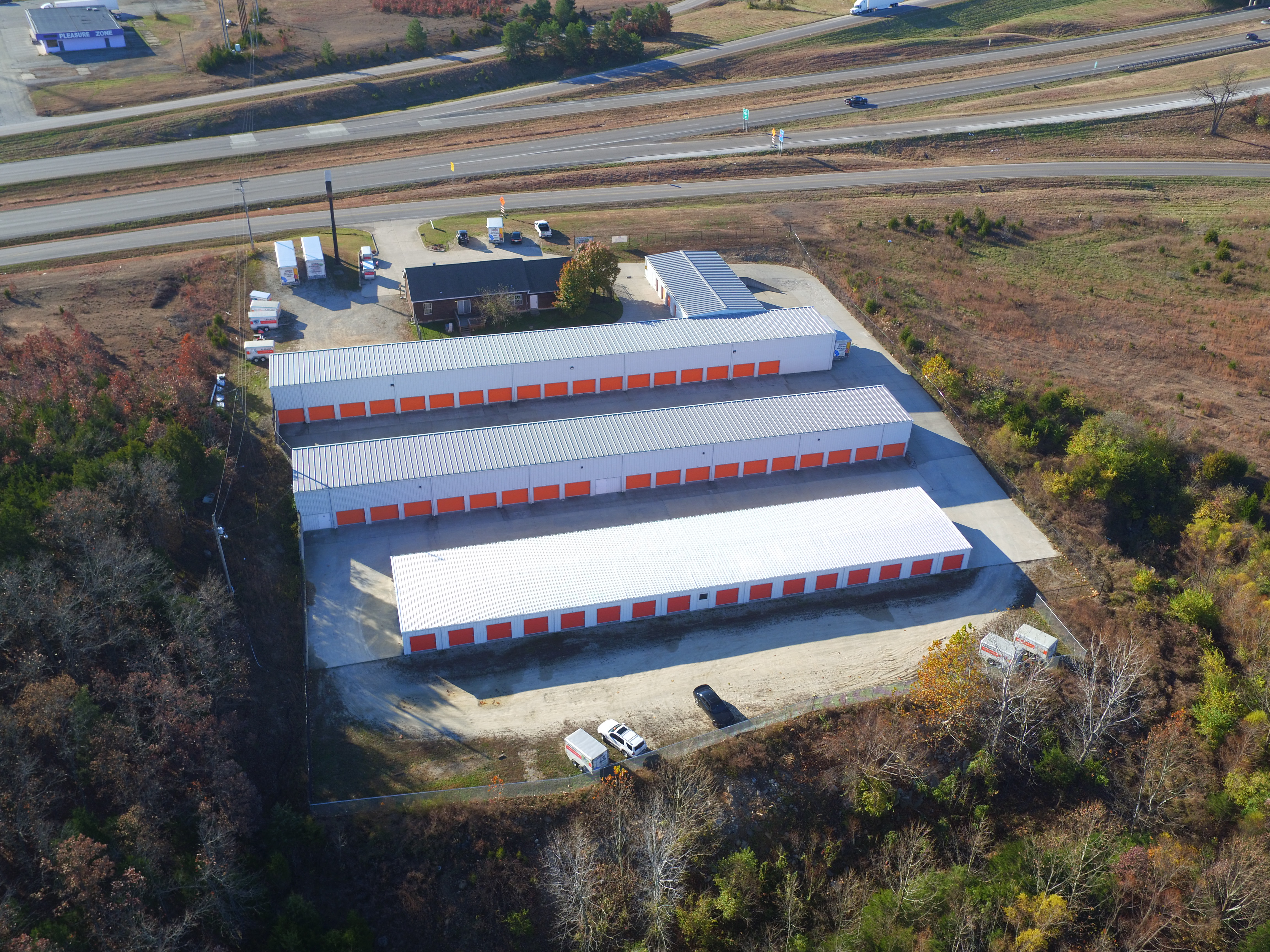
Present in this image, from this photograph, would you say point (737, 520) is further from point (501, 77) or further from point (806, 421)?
point (501, 77)

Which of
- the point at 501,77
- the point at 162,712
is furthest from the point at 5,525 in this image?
the point at 501,77

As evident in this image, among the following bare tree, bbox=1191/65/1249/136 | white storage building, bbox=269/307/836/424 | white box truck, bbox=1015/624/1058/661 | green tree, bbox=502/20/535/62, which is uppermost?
green tree, bbox=502/20/535/62

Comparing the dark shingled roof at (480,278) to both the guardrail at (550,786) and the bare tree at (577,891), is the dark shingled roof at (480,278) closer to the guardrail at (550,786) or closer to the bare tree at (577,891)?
the guardrail at (550,786)

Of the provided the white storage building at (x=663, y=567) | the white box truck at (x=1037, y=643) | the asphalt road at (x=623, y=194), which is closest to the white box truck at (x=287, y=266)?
the asphalt road at (x=623, y=194)

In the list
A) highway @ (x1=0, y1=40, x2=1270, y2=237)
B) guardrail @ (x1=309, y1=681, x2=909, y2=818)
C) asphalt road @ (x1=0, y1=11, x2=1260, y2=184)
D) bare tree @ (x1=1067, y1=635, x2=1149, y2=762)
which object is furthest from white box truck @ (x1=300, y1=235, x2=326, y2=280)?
bare tree @ (x1=1067, y1=635, x2=1149, y2=762)

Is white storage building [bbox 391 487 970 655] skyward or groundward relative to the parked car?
skyward

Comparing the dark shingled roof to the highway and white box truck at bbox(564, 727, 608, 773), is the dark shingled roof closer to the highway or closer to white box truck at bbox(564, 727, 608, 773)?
the highway

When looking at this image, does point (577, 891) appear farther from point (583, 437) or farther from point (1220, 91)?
point (1220, 91)
